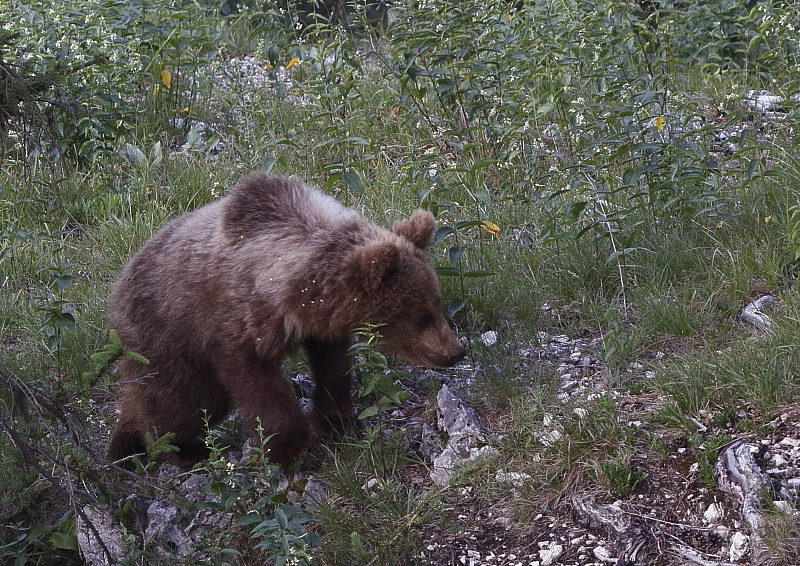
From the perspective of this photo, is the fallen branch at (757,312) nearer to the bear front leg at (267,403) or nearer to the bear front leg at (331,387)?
the bear front leg at (331,387)

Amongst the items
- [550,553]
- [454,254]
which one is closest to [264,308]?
[454,254]

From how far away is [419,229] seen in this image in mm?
3971

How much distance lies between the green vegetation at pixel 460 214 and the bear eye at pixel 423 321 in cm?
29

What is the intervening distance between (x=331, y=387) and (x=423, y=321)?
0.59 metres

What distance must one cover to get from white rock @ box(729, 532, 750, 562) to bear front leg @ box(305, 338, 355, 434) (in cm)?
176

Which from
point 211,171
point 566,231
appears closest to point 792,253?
point 566,231

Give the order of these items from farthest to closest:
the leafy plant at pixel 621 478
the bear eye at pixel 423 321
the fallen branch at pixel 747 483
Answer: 1. the bear eye at pixel 423 321
2. the leafy plant at pixel 621 478
3. the fallen branch at pixel 747 483

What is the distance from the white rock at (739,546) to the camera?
3061mm

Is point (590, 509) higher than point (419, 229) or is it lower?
lower

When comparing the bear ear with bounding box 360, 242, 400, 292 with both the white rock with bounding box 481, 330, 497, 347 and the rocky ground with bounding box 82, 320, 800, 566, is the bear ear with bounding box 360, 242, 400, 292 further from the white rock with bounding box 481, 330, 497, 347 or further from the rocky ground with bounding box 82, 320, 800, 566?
the white rock with bounding box 481, 330, 497, 347

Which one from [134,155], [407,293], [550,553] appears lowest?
[550,553]

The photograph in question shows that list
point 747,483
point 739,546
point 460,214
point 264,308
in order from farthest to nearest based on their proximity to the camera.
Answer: point 460,214, point 264,308, point 747,483, point 739,546

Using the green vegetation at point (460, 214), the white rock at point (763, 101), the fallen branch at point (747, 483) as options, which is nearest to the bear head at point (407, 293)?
the green vegetation at point (460, 214)

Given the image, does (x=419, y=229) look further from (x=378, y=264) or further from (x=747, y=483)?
(x=747, y=483)
